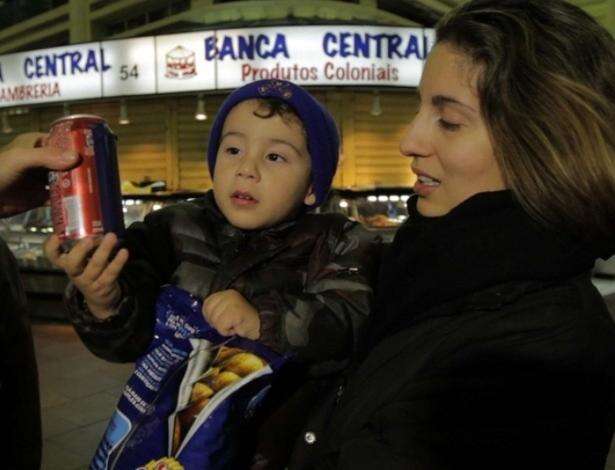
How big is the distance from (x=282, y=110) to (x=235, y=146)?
7.2 inches

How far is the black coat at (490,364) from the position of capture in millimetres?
1121

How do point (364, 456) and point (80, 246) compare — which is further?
point (80, 246)

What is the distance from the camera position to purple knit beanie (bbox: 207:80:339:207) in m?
1.79

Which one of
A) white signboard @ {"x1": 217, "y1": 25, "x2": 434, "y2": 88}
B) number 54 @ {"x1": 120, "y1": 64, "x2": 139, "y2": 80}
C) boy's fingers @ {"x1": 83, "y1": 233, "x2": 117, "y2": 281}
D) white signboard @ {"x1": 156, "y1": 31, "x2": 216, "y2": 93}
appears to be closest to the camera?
boy's fingers @ {"x1": 83, "y1": 233, "x2": 117, "y2": 281}

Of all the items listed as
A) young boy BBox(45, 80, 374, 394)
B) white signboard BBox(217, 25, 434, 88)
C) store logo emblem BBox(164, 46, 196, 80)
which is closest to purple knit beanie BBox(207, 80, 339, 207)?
young boy BBox(45, 80, 374, 394)

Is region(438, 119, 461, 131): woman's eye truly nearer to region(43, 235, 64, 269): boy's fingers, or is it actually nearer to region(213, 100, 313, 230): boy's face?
region(213, 100, 313, 230): boy's face

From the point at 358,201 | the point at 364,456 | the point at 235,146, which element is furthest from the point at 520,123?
the point at 358,201

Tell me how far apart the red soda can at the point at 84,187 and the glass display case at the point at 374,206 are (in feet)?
20.8

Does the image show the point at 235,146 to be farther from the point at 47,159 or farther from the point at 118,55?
the point at 118,55

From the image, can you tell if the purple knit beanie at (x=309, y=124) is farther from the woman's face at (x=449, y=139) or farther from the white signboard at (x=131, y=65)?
the white signboard at (x=131, y=65)

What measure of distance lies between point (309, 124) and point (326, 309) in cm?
59

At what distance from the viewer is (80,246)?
1381 mm

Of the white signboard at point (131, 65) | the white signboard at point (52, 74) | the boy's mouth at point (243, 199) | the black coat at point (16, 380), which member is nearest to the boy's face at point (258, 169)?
the boy's mouth at point (243, 199)

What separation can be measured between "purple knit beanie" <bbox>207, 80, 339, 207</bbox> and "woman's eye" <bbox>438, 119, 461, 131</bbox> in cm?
56
